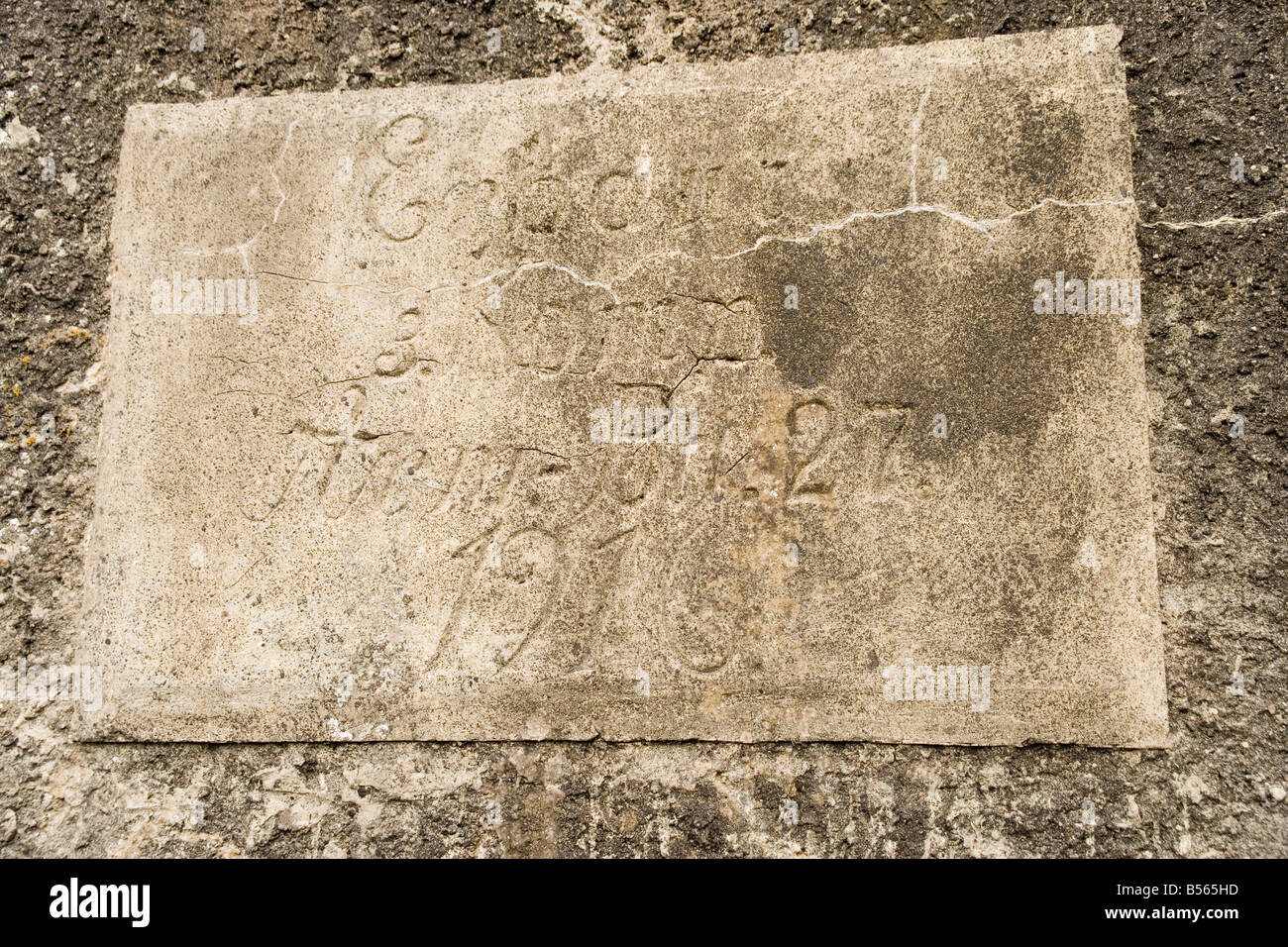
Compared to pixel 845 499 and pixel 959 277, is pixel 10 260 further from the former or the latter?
pixel 959 277

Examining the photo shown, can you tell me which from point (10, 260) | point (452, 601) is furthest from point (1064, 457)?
point (10, 260)

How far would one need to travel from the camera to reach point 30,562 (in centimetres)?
240

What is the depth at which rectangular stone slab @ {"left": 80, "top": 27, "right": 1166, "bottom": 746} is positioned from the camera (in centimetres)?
218

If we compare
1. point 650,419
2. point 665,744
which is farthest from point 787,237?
point 665,744

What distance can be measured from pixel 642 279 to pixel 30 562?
6.12ft

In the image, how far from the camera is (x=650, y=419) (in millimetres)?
2285

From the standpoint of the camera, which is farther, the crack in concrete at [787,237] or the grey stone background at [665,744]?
the crack in concrete at [787,237]

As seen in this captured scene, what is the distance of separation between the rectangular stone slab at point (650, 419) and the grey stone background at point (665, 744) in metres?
0.09

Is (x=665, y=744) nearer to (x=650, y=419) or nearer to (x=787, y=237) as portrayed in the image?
(x=650, y=419)

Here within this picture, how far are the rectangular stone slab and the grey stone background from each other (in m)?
0.09

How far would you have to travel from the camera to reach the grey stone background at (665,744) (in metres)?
2.13

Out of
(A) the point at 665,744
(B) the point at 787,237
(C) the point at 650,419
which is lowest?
(A) the point at 665,744

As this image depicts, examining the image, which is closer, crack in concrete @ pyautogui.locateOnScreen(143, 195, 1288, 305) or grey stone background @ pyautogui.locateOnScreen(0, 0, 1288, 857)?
grey stone background @ pyautogui.locateOnScreen(0, 0, 1288, 857)

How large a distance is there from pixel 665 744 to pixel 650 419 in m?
0.84
